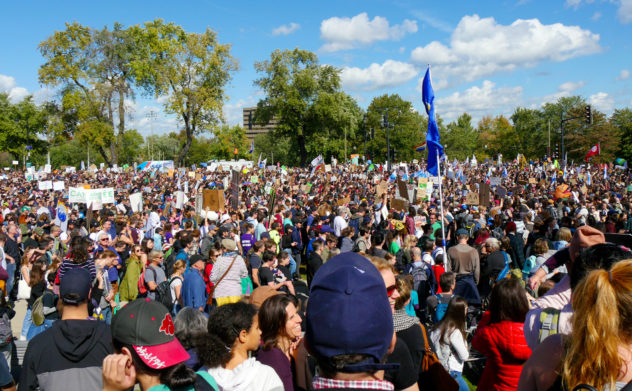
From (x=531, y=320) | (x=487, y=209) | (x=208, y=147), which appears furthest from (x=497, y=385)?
(x=208, y=147)

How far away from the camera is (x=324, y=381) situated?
150 cm

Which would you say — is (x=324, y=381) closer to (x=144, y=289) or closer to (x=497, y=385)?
(x=497, y=385)

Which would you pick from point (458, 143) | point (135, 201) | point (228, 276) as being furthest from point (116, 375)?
point (458, 143)

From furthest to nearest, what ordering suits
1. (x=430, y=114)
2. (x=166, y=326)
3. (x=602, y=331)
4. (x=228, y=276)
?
(x=430, y=114), (x=228, y=276), (x=166, y=326), (x=602, y=331)

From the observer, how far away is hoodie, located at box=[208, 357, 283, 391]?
2.91m

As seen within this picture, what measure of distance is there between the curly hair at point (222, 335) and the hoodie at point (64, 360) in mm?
754

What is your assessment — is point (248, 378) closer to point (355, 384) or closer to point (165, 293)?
point (355, 384)

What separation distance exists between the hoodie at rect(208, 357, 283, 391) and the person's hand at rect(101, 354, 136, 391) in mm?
779

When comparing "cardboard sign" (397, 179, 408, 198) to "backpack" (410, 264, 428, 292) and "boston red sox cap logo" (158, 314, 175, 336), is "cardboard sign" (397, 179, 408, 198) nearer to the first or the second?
"backpack" (410, 264, 428, 292)

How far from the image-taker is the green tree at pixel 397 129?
81000mm

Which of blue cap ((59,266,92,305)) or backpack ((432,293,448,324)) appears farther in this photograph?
backpack ((432,293,448,324))

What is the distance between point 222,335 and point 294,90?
61.0 m

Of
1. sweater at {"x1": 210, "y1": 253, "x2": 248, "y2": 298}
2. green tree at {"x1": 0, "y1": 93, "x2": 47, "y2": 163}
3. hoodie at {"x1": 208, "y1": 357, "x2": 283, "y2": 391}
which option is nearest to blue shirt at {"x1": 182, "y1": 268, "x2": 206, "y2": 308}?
sweater at {"x1": 210, "y1": 253, "x2": 248, "y2": 298}

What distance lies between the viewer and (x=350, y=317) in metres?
1.51
